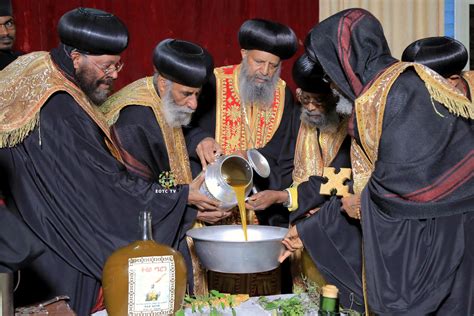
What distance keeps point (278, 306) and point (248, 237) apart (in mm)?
743

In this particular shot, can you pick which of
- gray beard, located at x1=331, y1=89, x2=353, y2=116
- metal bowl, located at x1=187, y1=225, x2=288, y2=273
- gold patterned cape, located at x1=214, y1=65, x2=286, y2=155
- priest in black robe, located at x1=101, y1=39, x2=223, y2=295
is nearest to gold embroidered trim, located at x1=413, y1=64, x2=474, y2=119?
gray beard, located at x1=331, y1=89, x2=353, y2=116

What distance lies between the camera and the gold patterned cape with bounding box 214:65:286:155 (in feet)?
16.5

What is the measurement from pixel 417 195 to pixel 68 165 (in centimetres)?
155

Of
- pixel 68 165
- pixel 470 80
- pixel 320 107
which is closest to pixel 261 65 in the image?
pixel 320 107

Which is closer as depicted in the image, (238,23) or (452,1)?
(238,23)

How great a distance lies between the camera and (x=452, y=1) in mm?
7539

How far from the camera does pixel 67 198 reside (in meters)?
3.78

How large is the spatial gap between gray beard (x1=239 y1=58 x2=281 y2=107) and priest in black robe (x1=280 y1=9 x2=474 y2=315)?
64.5 inches

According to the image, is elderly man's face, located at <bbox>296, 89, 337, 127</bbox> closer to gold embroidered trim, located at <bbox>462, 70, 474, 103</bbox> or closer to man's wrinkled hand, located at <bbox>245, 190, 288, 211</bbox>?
man's wrinkled hand, located at <bbox>245, 190, 288, 211</bbox>

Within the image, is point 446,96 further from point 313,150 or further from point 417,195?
point 313,150

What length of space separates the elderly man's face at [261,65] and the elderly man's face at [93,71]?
1.14 meters

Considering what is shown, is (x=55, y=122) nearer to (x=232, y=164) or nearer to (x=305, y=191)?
(x=232, y=164)

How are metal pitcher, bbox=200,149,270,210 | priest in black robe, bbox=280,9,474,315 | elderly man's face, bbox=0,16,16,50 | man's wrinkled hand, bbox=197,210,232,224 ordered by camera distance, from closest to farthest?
1. priest in black robe, bbox=280,9,474,315
2. metal pitcher, bbox=200,149,270,210
3. man's wrinkled hand, bbox=197,210,232,224
4. elderly man's face, bbox=0,16,16,50

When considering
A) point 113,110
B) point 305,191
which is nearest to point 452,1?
point 305,191
